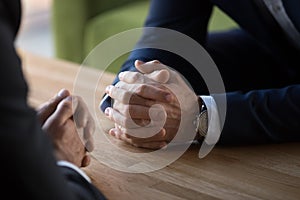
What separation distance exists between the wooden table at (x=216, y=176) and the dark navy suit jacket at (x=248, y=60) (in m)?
0.04

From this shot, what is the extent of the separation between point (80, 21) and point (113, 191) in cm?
159

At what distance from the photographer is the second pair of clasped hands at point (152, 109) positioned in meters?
1.32

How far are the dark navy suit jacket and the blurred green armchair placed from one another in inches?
31.4

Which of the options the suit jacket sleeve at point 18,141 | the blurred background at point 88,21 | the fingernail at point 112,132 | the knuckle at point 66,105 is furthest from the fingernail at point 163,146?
the blurred background at point 88,21

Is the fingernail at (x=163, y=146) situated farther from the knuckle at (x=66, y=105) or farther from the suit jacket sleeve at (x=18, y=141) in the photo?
the suit jacket sleeve at (x=18, y=141)

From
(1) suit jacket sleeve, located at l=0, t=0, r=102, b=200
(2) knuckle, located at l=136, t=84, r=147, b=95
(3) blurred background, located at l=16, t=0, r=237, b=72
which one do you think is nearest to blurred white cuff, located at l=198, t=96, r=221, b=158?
(2) knuckle, located at l=136, t=84, r=147, b=95

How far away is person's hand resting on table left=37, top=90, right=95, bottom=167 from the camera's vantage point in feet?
3.78

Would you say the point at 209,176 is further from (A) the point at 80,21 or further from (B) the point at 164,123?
(A) the point at 80,21

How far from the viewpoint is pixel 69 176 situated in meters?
1.06

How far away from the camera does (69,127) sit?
1.18 meters

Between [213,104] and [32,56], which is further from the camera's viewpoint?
[32,56]

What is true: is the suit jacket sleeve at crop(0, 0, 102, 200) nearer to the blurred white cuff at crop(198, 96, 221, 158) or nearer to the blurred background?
the blurred white cuff at crop(198, 96, 221, 158)

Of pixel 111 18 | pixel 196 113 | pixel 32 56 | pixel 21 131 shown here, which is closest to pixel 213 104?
pixel 196 113

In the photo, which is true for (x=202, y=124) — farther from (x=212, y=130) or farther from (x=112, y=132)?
(x=112, y=132)
